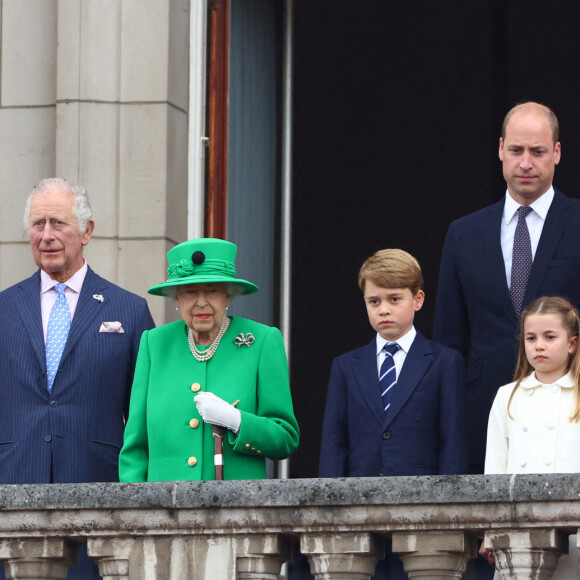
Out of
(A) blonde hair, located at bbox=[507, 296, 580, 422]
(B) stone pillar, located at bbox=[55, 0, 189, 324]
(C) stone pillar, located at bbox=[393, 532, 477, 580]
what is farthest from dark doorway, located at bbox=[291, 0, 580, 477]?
(C) stone pillar, located at bbox=[393, 532, 477, 580]

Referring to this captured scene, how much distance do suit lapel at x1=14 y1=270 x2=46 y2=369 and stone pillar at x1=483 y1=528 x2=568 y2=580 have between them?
208cm

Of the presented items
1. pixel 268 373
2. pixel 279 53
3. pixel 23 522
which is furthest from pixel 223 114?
pixel 23 522

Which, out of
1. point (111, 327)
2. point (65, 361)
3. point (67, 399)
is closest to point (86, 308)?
point (111, 327)

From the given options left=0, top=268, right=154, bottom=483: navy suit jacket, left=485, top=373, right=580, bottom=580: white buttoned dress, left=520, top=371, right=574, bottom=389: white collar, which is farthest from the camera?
left=0, top=268, right=154, bottom=483: navy suit jacket

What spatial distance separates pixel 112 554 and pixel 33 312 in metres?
1.49

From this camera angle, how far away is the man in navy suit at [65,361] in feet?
20.7

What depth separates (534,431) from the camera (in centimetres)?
577

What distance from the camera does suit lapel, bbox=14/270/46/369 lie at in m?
6.41

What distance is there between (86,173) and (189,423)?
2943 millimetres

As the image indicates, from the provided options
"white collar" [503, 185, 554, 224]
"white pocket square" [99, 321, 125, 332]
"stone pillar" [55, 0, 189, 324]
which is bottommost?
"white pocket square" [99, 321, 125, 332]

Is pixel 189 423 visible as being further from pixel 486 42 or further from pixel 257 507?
pixel 486 42

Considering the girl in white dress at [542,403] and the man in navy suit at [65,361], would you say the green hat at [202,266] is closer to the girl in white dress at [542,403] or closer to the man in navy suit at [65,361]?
the man in navy suit at [65,361]

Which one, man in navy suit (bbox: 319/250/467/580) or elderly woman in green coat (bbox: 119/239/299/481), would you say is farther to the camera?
man in navy suit (bbox: 319/250/467/580)

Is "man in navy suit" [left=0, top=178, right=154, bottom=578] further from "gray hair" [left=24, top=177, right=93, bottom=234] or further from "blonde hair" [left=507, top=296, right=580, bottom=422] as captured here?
"blonde hair" [left=507, top=296, right=580, bottom=422]
